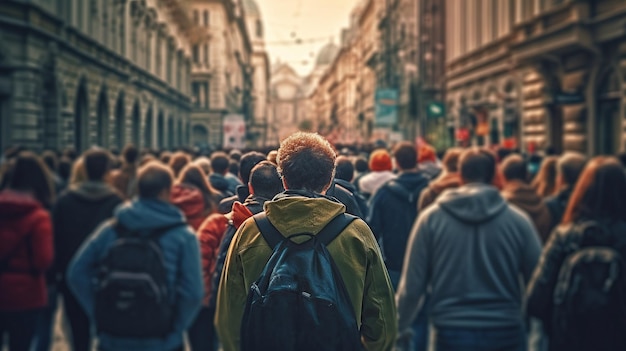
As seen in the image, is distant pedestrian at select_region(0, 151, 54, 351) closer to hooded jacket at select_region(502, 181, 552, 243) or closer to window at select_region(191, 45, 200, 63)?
hooded jacket at select_region(502, 181, 552, 243)

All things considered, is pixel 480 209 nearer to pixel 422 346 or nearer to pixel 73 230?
pixel 422 346

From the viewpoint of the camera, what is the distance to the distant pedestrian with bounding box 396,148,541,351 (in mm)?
5484

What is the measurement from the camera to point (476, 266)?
5.51 meters

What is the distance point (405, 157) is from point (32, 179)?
10.3ft

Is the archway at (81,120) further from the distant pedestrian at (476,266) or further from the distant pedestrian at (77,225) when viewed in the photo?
the distant pedestrian at (476,266)

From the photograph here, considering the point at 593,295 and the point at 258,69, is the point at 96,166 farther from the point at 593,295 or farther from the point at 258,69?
the point at 258,69

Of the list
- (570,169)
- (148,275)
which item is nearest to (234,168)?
(148,275)

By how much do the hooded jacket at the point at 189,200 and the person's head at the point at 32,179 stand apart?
54.3 inches

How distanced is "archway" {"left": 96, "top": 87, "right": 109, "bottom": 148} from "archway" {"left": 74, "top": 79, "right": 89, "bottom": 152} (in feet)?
9.08

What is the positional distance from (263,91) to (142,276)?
525ft

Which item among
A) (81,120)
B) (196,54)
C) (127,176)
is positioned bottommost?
(127,176)

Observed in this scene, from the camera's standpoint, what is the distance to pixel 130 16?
36.2 metres

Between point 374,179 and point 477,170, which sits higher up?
point 477,170

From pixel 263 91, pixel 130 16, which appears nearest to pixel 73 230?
pixel 130 16
